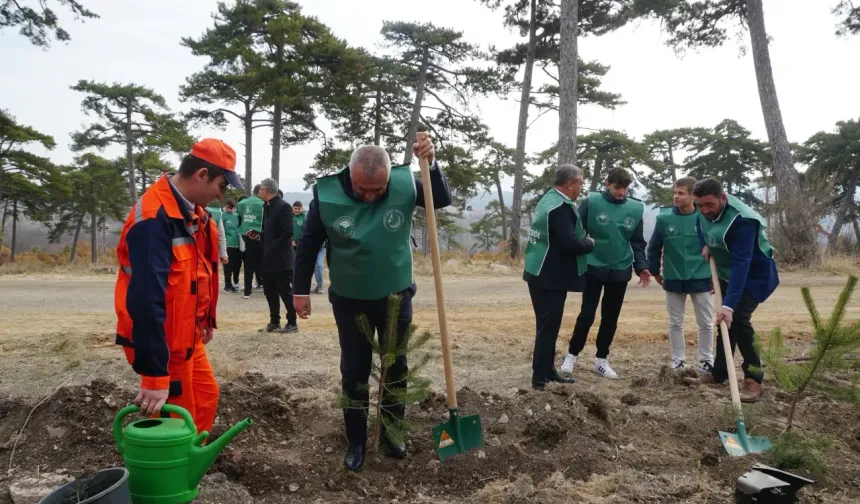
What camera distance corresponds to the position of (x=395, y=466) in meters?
3.47

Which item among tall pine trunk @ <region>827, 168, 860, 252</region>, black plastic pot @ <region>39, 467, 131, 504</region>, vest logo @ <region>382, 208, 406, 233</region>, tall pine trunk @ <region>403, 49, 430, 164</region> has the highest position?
tall pine trunk @ <region>403, 49, 430, 164</region>

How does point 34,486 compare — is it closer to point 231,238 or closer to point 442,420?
point 442,420

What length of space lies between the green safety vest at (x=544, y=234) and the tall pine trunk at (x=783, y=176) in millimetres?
13128

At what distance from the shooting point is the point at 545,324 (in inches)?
187

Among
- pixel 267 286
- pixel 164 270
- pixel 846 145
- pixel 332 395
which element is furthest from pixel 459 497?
pixel 846 145

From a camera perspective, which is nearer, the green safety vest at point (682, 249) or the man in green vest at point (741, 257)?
the man in green vest at point (741, 257)

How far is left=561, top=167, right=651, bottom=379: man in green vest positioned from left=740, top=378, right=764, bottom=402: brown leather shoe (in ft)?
3.56

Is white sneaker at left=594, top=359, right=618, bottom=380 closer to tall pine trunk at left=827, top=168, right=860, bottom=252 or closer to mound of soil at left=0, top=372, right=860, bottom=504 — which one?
mound of soil at left=0, top=372, right=860, bottom=504

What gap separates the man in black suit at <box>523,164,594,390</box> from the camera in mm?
4637

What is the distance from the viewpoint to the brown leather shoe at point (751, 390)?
466cm

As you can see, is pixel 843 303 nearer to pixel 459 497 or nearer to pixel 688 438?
pixel 688 438

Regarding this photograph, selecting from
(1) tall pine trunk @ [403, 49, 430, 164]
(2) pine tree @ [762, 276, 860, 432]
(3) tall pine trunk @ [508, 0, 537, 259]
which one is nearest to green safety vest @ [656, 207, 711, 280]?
(2) pine tree @ [762, 276, 860, 432]

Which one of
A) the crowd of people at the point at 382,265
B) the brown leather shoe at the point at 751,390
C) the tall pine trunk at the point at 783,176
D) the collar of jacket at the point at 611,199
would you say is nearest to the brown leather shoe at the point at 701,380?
the crowd of people at the point at 382,265

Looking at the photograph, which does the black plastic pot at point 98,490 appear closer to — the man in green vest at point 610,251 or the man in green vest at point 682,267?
the man in green vest at point 610,251
